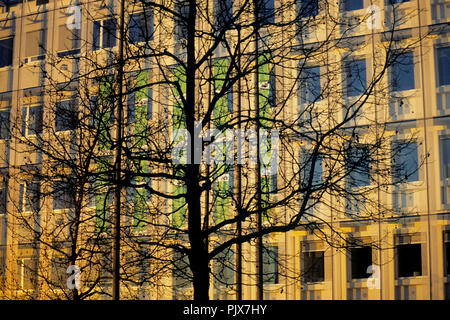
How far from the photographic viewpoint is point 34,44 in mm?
25062

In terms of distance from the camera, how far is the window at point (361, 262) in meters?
20.1

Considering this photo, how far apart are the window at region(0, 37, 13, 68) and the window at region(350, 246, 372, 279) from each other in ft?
44.0

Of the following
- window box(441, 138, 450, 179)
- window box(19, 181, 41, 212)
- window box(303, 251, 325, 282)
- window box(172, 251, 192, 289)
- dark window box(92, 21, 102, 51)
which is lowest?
window box(172, 251, 192, 289)

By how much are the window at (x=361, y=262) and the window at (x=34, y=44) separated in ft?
39.9

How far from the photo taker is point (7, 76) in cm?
2561

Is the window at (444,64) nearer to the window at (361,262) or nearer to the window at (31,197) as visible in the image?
the window at (361,262)

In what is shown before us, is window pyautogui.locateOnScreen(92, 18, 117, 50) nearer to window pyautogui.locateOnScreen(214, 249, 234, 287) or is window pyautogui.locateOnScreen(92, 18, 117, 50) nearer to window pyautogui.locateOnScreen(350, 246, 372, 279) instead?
window pyautogui.locateOnScreen(214, 249, 234, 287)

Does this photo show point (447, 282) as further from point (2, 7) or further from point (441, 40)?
point (2, 7)

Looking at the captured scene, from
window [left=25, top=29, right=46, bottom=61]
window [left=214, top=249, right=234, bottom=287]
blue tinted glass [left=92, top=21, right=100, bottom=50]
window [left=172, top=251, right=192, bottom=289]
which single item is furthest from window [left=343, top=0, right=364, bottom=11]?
window [left=25, top=29, right=46, bottom=61]

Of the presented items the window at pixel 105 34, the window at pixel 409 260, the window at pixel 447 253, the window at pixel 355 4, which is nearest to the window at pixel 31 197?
the window at pixel 105 34

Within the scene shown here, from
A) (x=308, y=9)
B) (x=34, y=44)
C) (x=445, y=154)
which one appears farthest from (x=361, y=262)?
(x=34, y=44)

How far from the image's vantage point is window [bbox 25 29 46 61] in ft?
82.2

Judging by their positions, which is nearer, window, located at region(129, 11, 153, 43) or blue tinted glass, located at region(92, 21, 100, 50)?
window, located at region(129, 11, 153, 43)
